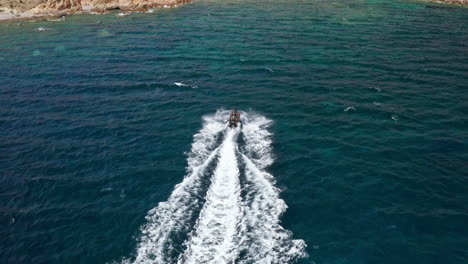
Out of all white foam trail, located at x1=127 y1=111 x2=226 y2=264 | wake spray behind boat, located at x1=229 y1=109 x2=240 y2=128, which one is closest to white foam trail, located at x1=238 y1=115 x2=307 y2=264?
wake spray behind boat, located at x1=229 y1=109 x2=240 y2=128

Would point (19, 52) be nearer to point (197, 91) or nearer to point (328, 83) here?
point (197, 91)

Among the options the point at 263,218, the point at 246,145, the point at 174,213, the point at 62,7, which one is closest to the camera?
the point at 263,218

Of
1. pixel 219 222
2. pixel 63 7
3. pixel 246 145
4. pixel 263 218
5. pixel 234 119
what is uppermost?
pixel 63 7

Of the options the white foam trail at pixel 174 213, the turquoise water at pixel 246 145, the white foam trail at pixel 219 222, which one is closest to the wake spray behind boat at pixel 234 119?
the turquoise water at pixel 246 145

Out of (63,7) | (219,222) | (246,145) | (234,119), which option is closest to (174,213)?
(219,222)

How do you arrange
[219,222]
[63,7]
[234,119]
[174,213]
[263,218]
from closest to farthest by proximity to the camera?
[219,222] → [263,218] → [174,213] → [234,119] → [63,7]

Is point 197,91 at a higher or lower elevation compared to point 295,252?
higher

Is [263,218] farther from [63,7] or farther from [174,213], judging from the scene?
[63,7]

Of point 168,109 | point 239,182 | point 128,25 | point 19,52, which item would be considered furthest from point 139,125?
point 128,25

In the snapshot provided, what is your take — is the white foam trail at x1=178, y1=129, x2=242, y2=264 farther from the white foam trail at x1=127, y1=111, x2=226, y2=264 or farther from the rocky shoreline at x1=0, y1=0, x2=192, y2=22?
the rocky shoreline at x1=0, y1=0, x2=192, y2=22
